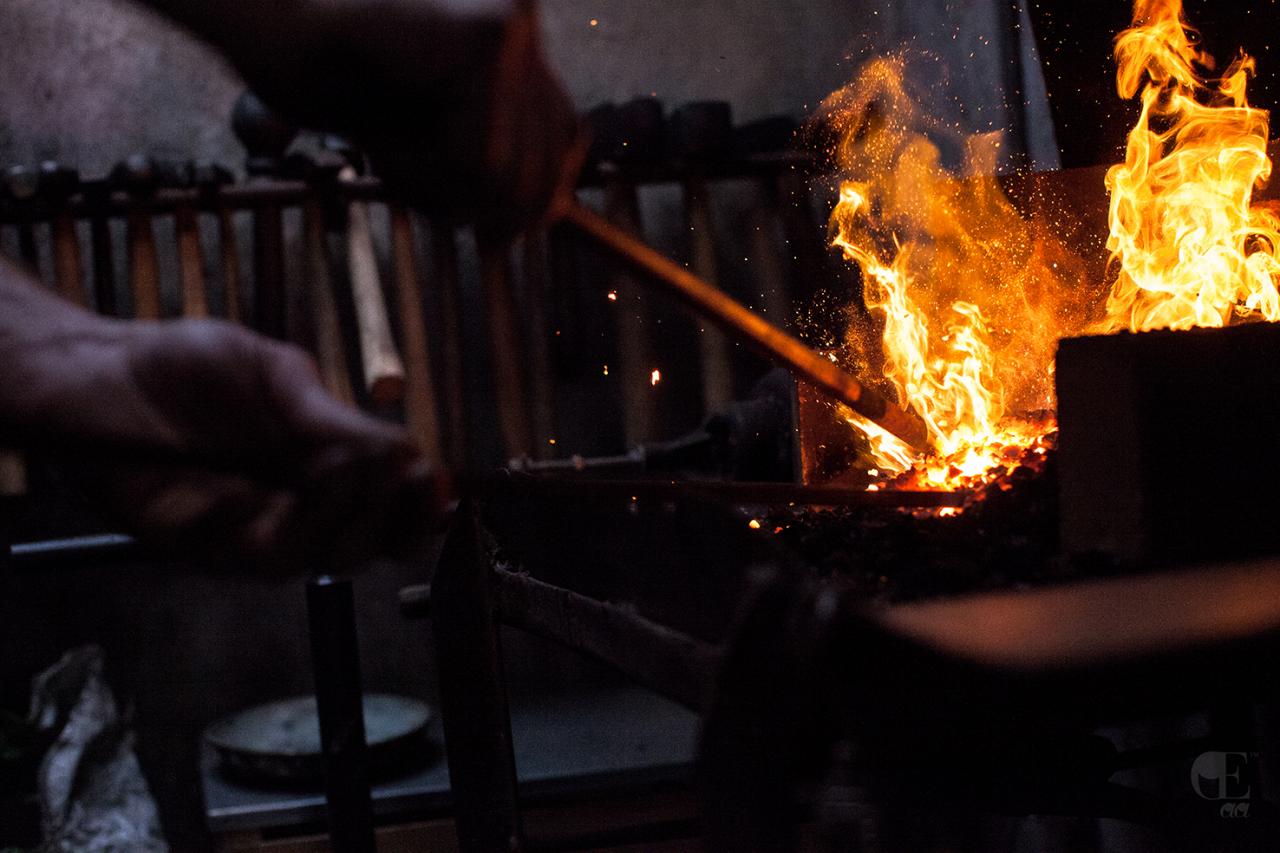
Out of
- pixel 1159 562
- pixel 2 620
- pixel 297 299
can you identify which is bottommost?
pixel 2 620

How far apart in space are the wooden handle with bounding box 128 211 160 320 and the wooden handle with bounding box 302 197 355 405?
356mm

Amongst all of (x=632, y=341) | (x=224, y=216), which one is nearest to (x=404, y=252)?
(x=224, y=216)

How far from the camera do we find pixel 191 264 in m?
2.67

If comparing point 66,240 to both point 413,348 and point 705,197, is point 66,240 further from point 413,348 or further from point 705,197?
point 705,197

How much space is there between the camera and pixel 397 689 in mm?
3156

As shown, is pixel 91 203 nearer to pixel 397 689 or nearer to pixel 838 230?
pixel 397 689

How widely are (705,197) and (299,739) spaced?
5.21ft

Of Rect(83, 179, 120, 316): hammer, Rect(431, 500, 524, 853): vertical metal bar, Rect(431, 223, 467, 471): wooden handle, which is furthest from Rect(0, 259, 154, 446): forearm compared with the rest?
Rect(83, 179, 120, 316): hammer

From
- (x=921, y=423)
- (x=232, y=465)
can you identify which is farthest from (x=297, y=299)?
(x=232, y=465)

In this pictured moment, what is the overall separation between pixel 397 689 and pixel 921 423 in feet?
6.34

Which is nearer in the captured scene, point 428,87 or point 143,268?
point 428,87

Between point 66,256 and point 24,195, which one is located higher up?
point 24,195
